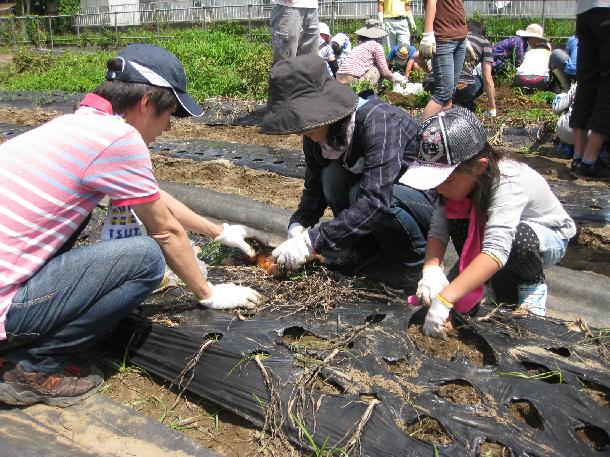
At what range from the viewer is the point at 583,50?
4.39m

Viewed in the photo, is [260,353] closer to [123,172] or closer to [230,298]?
[230,298]

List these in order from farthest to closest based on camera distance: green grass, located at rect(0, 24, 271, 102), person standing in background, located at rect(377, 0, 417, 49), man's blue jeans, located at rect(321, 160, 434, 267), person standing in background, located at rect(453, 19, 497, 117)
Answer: person standing in background, located at rect(377, 0, 417, 49)
green grass, located at rect(0, 24, 271, 102)
person standing in background, located at rect(453, 19, 497, 117)
man's blue jeans, located at rect(321, 160, 434, 267)

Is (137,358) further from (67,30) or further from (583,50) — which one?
(67,30)

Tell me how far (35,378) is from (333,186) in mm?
1557

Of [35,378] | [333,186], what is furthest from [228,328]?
[333,186]

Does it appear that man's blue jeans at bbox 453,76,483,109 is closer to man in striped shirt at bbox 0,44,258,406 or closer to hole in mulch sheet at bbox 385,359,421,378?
man in striped shirt at bbox 0,44,258,406

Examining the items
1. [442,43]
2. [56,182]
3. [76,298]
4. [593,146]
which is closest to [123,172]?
[56,182]

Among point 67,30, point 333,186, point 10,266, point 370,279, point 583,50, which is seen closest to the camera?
point 10,266

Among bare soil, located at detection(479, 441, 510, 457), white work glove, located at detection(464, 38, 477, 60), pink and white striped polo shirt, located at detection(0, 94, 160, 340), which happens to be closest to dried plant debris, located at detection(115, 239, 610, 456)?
bare soil, located at detection(479, 441, 510, 457)

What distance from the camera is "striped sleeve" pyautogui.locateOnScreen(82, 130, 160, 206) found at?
1.93 m

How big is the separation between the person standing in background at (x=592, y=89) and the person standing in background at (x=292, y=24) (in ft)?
10.3

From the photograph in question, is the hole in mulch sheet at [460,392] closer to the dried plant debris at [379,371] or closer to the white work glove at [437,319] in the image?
the dried plant debris at [379,371]

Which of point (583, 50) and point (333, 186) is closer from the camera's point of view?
point (333, 186)

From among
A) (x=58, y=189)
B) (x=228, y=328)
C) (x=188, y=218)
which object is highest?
(x=58, y=189)
